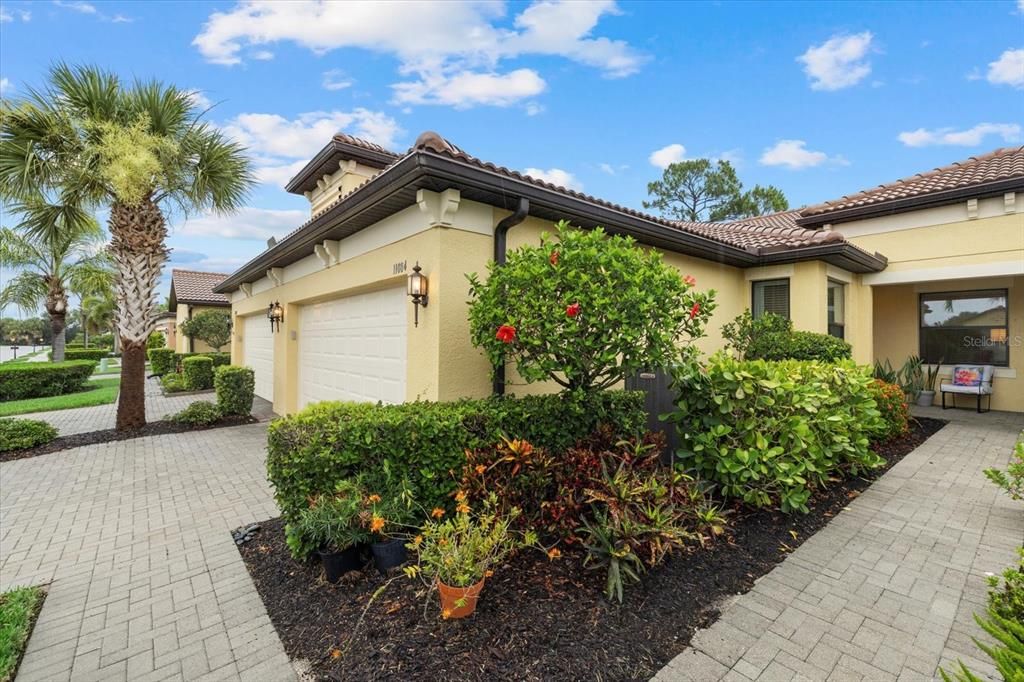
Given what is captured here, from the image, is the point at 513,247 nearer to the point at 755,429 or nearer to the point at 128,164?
the point at 755,429

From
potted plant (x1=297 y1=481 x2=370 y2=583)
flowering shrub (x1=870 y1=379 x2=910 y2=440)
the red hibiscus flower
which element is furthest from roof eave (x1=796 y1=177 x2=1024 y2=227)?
potted plant (x1=297 y1=481 x2=370 y2=583)

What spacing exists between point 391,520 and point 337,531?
390mm

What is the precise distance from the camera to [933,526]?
14.0 ft

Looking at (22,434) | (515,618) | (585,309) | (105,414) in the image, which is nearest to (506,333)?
(585,309)

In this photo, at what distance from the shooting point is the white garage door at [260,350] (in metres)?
11.9

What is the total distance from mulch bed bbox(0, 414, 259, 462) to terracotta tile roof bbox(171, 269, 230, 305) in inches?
507

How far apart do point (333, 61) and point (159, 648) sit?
27.4 ft

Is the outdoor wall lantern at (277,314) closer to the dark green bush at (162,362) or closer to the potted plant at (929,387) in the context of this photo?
the dark green bush at (162,362)

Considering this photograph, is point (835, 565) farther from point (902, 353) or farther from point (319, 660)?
point (902, 353)

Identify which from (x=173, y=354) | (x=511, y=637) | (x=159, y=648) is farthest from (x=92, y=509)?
(x=173, y=354)

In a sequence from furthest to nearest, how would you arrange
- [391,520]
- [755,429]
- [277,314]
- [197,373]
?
[197,373], [277,314], [755,429], [391,520]

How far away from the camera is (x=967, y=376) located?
32.2 feet

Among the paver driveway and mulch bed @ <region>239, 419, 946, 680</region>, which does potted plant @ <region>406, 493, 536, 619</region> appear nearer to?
mulch bed @ <region>239, 419, 946, 680</region>

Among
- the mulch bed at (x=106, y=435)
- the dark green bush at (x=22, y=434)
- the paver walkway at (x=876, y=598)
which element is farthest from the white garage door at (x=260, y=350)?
the paver walkway at (x=876, y=598)
